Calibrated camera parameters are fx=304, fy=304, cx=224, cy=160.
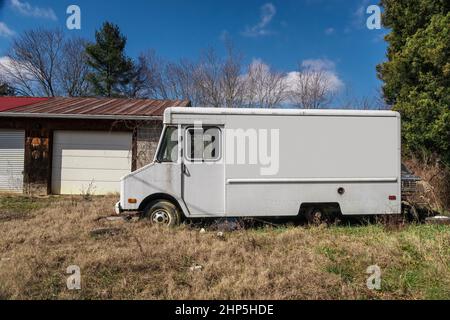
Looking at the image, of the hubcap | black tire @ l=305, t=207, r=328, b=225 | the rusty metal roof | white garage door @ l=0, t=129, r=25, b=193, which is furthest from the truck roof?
white garage door @ l=0, t=129, r=25, b=193

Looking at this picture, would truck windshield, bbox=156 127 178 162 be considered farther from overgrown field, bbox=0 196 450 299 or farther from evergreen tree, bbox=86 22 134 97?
evergreen tree, bbox=86 22 134 97

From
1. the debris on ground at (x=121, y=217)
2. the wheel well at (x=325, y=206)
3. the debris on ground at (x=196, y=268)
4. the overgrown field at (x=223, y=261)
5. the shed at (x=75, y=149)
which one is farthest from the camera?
the shed at (x=75, y=149)

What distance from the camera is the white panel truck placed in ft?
20.0

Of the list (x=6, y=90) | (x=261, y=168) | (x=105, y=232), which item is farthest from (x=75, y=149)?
(x=6, y=90)

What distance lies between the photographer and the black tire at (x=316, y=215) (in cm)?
631

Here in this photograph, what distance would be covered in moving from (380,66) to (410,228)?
11.5 metres

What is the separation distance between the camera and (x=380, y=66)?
590 inches

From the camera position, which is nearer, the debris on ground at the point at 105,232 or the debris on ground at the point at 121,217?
the debris on ground at the point at 105,232

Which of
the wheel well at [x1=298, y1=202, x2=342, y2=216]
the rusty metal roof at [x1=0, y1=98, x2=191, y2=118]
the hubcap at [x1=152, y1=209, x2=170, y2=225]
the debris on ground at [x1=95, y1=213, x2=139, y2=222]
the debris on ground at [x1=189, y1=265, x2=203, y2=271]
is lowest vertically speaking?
the debris on ground at [x1=189, y1=265, x2=203, y2=271]

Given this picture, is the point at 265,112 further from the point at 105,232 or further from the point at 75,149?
the point at 75,149

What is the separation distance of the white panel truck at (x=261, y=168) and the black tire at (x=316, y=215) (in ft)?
0.66

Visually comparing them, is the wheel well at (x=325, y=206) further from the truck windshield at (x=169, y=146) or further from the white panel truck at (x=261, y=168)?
the truck windshield at (x=169, y=146)

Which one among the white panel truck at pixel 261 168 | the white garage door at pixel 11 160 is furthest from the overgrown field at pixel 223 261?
the white garage door at pixel 11 160

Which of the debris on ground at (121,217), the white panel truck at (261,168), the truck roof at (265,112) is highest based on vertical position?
the truck roof at (265,112)
